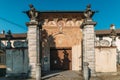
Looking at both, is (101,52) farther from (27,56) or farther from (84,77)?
(27,56)

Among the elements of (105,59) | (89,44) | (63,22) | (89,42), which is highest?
(63,22)

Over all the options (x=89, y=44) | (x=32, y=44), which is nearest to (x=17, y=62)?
(x=32, y=44)

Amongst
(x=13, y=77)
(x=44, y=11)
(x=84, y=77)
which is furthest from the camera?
(x=44, y=11)

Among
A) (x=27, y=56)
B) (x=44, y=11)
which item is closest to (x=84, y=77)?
(x=27, y=56)

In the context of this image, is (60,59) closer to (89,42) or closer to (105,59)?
(89,42)

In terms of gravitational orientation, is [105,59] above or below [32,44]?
below

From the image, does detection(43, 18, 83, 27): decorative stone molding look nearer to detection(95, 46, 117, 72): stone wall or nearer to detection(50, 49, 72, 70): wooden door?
detection(50, 49, 72, 70): wooden door

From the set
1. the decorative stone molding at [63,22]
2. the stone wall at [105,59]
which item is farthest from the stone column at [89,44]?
the decorative stone molding at [63,22]

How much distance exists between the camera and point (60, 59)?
66.4 feet

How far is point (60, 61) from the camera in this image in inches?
797

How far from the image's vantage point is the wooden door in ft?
66.2

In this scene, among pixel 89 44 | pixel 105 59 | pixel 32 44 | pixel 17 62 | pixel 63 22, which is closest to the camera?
pixel 32 44

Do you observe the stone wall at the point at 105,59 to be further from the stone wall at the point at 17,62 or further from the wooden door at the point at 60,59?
the stone wall at the point at 17,62

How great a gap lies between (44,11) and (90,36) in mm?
5190
